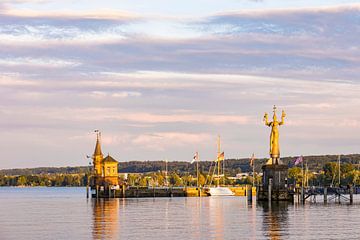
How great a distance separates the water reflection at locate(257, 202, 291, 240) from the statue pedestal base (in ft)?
2.90

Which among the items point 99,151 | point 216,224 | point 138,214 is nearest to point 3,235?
point 216,224

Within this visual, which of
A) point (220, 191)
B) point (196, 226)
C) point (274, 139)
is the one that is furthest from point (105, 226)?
point (220, 191)

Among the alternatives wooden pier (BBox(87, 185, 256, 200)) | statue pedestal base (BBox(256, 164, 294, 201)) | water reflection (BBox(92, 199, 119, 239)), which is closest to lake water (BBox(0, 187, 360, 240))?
water reflection (BBox(92, 199, 119, 239))

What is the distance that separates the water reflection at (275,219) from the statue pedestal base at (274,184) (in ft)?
2.90

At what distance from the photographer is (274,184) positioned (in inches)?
4528

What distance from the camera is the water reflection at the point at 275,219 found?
71938 millimetres

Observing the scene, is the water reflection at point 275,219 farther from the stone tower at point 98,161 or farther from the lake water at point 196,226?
the stone tower at point 98,161

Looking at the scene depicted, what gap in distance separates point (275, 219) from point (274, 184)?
27.7 meters

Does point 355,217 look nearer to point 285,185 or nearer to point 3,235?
point 285,185

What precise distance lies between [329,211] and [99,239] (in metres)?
43.6

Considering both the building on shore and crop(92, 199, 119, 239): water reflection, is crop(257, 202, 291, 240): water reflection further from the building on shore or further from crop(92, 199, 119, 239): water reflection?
the building on shore

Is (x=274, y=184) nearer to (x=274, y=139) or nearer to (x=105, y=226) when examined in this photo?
(x=274, y=139)

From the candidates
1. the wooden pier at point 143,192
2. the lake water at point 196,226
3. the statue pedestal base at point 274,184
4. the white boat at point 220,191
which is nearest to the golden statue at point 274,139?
the statue pedestal base at point 274,184

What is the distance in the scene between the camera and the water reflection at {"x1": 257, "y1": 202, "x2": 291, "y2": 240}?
236 feet
